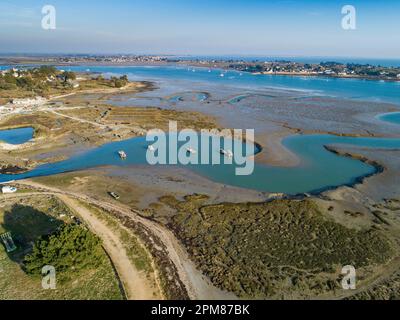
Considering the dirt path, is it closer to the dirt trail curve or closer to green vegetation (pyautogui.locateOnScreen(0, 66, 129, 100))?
the dirt trail curve

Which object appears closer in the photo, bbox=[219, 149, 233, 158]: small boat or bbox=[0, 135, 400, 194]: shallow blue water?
bbox=[0, 135, 400, 194]: shallow blue water

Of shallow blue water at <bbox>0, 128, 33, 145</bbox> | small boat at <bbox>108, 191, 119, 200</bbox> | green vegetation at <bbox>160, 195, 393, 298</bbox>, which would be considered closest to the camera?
green vegetation at <bbox>160, 195, 393, 298</bbox>

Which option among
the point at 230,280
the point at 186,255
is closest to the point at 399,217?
the point at 230,280

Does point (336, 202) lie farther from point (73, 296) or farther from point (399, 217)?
point (73, 296)

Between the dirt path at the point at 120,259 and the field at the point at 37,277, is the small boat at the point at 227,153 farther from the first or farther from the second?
the field at the point at 37,277

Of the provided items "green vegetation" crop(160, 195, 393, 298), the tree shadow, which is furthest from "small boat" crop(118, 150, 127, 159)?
the tree shadow

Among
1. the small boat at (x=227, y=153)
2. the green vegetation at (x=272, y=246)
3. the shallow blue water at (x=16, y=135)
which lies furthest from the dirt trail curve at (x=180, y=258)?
the shallow blue water at (x=16, y=135)
